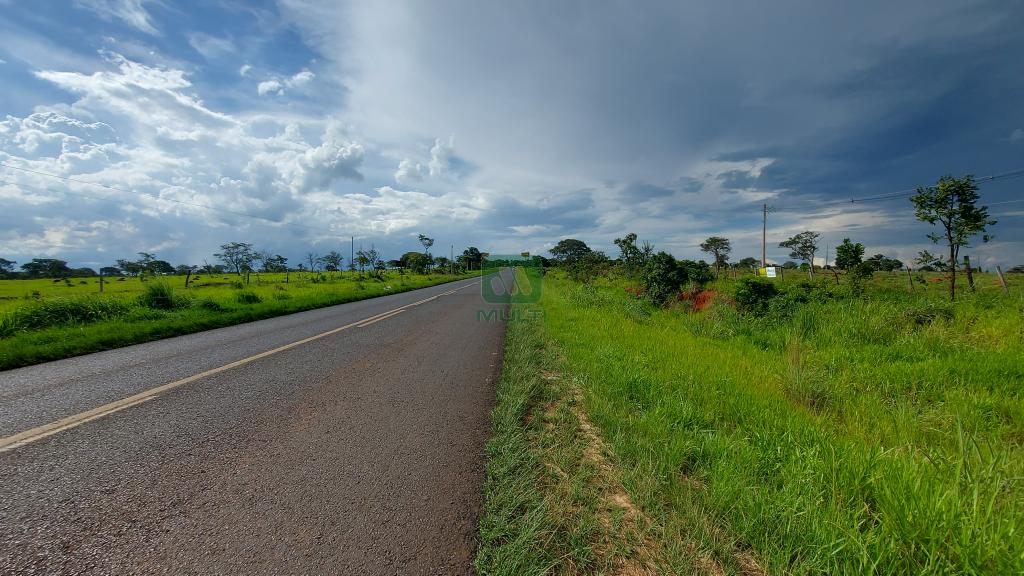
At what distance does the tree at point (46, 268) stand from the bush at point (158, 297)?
69672 millimetres

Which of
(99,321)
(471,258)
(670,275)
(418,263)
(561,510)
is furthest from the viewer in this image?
(471,258)

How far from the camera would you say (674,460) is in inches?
103

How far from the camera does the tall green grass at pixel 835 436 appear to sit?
180cm

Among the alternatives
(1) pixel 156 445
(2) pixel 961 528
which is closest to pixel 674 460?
(2) pixel 961 528

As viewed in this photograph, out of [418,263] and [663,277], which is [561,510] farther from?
[418,263]

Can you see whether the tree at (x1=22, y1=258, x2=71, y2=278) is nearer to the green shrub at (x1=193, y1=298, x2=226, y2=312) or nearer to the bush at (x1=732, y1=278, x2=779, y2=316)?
the green shrub at (x1=193, y1=298, x2=226, y2=312)

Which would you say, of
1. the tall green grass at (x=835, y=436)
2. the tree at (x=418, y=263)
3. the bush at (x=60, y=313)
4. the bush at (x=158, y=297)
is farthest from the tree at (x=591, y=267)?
the tree at (x=418, y=263)

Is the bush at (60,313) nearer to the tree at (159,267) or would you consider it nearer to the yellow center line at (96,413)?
the yellow center line at (96,413)

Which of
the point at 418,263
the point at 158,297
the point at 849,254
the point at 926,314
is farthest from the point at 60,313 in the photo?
the point at 418,263

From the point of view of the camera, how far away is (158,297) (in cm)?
1052

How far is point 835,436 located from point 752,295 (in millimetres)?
9416

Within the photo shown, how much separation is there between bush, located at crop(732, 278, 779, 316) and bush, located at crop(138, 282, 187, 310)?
17.8m

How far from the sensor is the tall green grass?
1801 millimetres

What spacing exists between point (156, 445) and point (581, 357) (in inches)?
196
